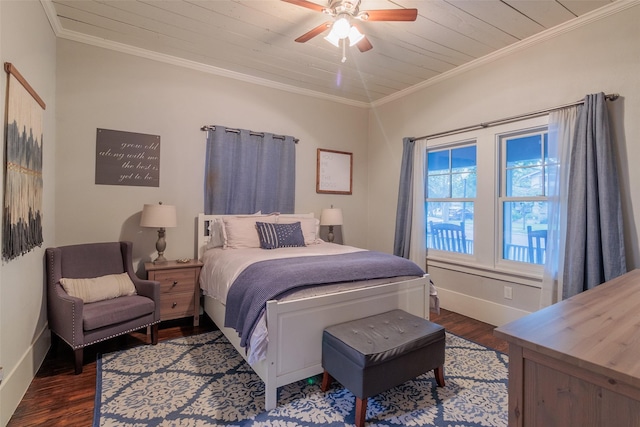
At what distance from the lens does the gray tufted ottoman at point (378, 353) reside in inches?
66.3

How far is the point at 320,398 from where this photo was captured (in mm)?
1968

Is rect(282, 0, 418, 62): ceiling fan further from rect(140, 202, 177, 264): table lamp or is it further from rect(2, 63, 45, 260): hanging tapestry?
rect(140, 202, 177, 264): table lamp

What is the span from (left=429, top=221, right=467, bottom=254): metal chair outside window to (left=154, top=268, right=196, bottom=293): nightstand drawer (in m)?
2.84

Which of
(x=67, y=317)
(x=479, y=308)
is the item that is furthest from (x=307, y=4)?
(x=479, y=308)

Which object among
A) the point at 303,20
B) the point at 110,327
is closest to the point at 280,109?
the point at 303,20

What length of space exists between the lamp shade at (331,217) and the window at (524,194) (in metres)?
1.88

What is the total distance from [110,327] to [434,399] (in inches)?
91.4

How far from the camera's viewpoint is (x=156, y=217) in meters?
2.97

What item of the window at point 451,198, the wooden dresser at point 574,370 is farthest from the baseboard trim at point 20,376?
the window at point 451,198

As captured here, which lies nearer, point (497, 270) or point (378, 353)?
point (378, 353)

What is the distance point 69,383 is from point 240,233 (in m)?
1.71

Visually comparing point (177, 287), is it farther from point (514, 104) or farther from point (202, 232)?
point (514, 104)

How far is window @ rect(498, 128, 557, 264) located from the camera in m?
2.96

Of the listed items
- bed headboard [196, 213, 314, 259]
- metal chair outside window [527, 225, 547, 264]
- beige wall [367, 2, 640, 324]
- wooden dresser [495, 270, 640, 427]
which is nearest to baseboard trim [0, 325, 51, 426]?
bed headboard [196, 213, 314, 259]
